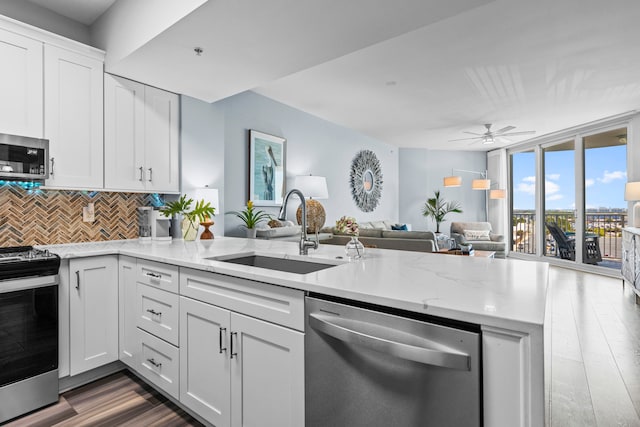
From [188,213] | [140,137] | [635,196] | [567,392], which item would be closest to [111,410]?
[188,213]

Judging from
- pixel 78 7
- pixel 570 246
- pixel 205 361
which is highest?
pixel 78 7

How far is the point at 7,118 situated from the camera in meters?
2.14

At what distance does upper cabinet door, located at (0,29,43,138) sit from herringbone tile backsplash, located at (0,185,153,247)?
47cm

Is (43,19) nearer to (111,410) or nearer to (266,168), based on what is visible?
(266,168)

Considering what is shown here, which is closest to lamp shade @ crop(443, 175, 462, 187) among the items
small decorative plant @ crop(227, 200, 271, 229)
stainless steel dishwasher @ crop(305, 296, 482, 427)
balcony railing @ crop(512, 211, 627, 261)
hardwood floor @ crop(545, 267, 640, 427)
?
balcony railing @ crop(512, 211, 627, 261)

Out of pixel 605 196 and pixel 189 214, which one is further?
pixel 605 196

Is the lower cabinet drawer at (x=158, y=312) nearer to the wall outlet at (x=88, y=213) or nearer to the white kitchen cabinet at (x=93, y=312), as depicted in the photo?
the white kitchen cabinet at (x=93, y=312)

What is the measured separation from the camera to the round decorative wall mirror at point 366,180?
262 inches

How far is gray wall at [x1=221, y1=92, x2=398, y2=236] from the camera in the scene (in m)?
4.08

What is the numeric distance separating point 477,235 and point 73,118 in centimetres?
722

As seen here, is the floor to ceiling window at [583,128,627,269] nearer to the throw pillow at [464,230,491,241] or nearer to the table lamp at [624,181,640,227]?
the table lamp at [624,181,640,227]

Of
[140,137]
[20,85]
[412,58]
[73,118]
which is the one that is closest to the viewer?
[20,85]

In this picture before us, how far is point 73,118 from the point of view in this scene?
7.99 feet

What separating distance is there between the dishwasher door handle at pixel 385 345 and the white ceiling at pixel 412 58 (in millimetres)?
1578
